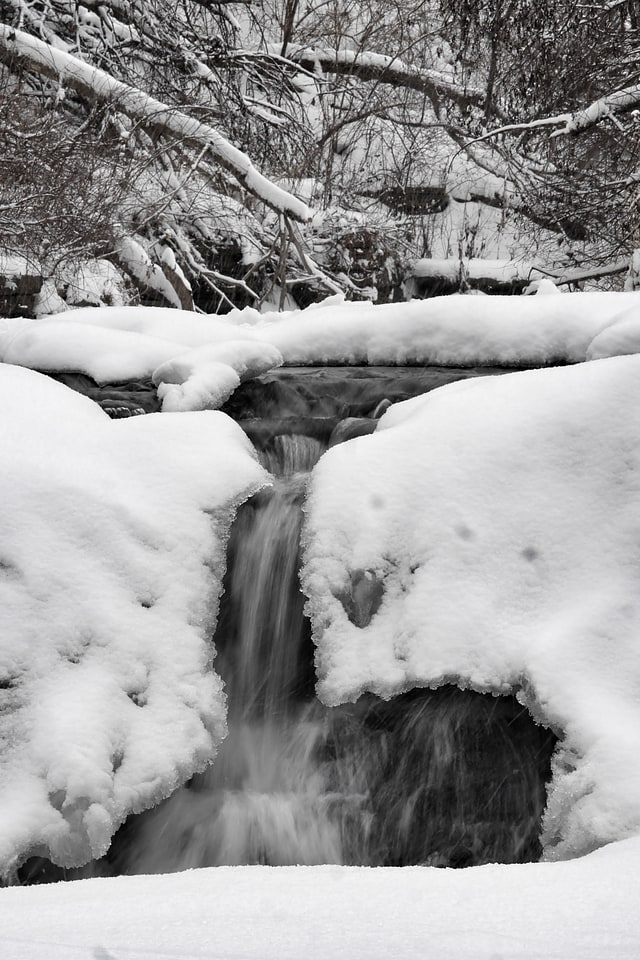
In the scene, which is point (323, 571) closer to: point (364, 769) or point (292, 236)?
point (364, 769)

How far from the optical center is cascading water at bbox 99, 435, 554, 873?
2035mm

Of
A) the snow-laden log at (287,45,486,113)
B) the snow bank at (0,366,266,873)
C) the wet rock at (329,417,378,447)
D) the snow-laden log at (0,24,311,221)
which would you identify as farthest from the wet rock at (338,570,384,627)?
the snow-laden log at (287,45,486,113)

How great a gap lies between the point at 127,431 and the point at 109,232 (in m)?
3.95

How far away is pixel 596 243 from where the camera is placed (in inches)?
326

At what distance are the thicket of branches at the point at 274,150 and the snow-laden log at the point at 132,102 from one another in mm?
14

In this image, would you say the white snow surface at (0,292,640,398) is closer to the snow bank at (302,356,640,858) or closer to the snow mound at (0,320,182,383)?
the snow mound at (0,320,182,383)

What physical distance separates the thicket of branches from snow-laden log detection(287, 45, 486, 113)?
0.02 metres

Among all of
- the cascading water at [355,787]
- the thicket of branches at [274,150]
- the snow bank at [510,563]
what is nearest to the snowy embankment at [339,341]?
the snow bank at [510,563]

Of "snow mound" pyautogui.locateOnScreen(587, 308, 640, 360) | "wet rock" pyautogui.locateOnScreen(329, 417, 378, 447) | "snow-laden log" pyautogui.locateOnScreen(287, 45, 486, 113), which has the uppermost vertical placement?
"snow-laden log" pyautogui.locateOnScreen(287, 45, 486, 113)

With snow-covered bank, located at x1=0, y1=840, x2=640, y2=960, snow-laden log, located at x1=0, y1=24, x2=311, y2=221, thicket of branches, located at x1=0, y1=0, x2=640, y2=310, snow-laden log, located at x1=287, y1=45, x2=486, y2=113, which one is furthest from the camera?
snow-laden log, located at x1=287, y1=45, x2=486, y2=113

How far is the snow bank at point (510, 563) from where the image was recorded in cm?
189

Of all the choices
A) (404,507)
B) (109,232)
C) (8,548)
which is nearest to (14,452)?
(8,548)

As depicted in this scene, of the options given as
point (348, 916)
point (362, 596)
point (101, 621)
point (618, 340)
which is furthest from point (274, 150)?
point (348, 916)

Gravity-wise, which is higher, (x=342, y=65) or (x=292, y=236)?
(x=342, y=65)
